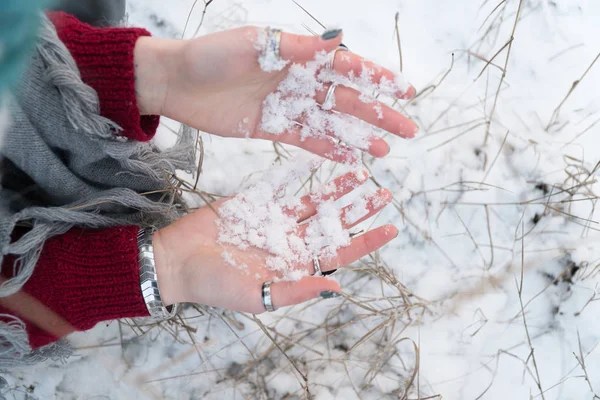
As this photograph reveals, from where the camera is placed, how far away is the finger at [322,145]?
1.10m

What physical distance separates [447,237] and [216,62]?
32.2 inches

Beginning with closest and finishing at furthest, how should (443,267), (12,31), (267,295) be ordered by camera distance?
(12,31), (267,295), (443,267)

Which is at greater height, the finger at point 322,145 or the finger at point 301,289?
the finger at point 322,145

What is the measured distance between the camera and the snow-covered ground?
4.33 ft

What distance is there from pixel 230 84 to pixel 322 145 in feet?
0.83

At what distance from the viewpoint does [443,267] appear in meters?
1.35

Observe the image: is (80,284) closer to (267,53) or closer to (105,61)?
(105,61)

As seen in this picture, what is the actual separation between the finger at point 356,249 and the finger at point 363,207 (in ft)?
0.20

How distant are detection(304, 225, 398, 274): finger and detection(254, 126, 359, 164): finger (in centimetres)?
19

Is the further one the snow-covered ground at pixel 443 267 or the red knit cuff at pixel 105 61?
the snow-covered ground at pixel 443 267

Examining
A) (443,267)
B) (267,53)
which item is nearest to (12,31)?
(267,53)

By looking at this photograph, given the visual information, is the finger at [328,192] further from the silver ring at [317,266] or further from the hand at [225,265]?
the silver ring at [317,266]

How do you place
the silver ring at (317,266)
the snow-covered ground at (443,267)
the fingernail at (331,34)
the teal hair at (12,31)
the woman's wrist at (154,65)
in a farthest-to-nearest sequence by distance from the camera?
1. the snow-covered ground at (443,267)
2. the silver ring at (317,266)
3. the woman's wrist at (154,65)
4. the fingernail at (331,34)
5. the teal hair at (12,31)

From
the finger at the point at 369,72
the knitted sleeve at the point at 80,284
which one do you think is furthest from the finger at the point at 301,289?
the finger at the point at 369,72
